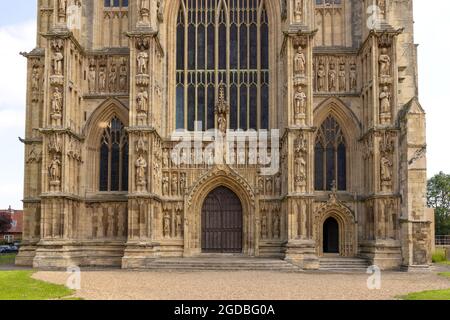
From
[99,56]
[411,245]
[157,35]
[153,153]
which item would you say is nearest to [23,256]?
[153,153]

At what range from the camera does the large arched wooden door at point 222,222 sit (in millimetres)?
34156

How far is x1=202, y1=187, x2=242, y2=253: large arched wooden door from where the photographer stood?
3416 centimetres

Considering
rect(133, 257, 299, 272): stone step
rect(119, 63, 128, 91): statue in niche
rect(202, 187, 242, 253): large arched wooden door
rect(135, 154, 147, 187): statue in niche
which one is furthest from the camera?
rect(119, 63, 128, 91): statue in niche

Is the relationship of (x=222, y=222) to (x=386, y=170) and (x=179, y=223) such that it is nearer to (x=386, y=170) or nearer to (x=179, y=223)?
(x=179, y=223)

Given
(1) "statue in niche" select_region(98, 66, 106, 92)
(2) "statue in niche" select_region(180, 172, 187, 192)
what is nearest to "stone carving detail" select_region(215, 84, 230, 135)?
(2) "statue in niche" select_region(180, 172, 187, 192)

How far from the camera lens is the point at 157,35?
108ft

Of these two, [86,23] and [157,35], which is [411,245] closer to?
[157,35]

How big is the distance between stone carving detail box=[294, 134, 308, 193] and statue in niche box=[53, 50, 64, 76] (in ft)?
41.4

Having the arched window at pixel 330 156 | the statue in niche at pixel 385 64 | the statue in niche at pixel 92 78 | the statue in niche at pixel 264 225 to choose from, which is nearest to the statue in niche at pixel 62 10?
the statue in niche at pixel 92 78

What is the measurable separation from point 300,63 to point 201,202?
9.17m

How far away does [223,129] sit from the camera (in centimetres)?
3444

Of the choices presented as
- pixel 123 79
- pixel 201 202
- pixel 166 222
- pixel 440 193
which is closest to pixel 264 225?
pixel 201 202

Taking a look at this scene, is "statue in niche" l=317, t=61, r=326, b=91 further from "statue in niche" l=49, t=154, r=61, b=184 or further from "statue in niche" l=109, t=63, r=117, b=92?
Result: "statue in niche" l=49, t=154, r=61, b=184

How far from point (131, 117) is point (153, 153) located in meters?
2.15
